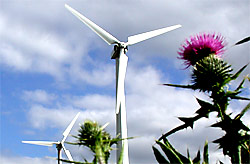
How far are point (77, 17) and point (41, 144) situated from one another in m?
7.62

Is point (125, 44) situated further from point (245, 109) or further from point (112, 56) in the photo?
point (245, 109)

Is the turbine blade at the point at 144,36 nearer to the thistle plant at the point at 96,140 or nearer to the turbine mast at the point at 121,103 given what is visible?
the turbine mast at the point at 121,103

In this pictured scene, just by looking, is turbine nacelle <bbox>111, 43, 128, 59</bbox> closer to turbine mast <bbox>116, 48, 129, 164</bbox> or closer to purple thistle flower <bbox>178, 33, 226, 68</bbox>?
turbine mast <bbox>116, 48, 129, 164</bbox>

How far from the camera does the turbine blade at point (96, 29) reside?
1858 cm

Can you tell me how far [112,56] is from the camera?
65.7 ft

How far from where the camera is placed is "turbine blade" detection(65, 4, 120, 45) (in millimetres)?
18578

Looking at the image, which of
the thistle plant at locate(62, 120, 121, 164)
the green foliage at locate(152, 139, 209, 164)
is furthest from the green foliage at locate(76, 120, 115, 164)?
the green foliage at locate(152, 139, 209, 164)

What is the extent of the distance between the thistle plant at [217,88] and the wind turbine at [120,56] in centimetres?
1091

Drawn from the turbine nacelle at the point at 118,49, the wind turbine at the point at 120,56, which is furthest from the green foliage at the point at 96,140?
the turbine nacelle at the point at 118,49

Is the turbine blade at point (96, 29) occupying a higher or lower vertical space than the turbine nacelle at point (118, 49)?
higher

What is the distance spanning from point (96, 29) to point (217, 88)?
14237mm

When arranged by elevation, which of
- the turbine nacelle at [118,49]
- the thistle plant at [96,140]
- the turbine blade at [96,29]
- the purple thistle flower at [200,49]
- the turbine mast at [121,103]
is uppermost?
the turbine blade at [96,29]

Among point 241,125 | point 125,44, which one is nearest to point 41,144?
point 125,44

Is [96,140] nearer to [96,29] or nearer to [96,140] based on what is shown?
[96,140]
